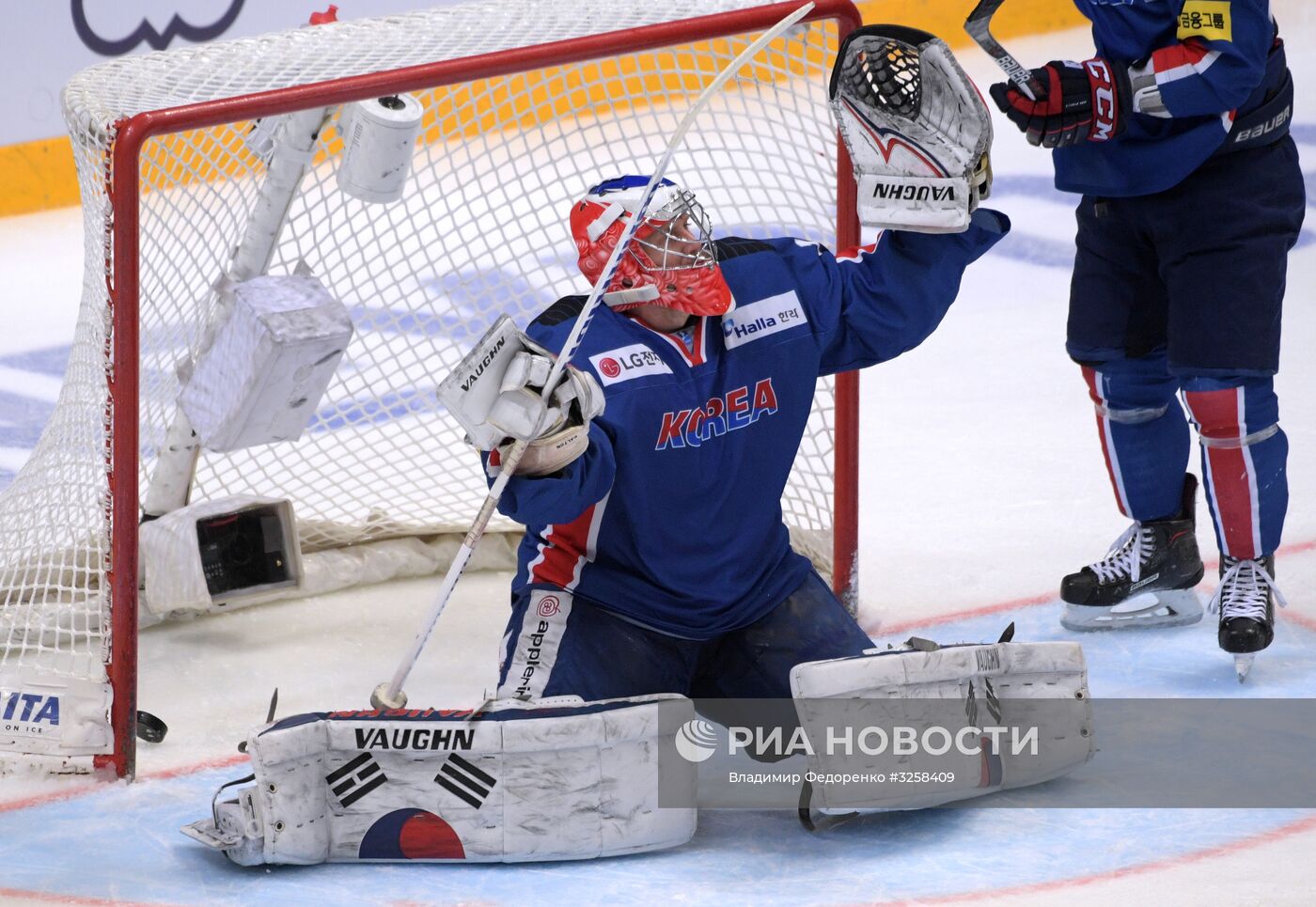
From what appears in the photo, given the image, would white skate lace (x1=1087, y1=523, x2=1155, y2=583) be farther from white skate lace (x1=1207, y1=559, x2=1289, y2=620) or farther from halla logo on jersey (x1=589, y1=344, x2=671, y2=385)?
halla logo on jersey (x1=589, y1=344, x2=671, y2=385)

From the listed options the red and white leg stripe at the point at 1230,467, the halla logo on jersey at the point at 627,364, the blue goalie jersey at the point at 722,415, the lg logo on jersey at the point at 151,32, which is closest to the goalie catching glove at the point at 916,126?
the blue goalie jersey at the point at 722,415

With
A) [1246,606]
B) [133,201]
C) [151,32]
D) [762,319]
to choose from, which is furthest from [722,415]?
[151,32]

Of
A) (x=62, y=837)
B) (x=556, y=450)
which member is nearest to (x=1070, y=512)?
(x=556, y=450)

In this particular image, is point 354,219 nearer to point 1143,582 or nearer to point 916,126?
point 916,126

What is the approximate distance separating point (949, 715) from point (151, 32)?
432cm

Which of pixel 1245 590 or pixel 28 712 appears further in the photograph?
pixel 1245 590

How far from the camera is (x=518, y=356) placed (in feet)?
7.34

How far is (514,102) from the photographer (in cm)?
354

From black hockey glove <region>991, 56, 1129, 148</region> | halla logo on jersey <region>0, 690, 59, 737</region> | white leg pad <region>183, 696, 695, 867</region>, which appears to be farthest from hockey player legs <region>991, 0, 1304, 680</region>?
halla logo on jersey <region>0, 690, 59, 737</region>

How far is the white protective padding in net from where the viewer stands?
2779 millimetres

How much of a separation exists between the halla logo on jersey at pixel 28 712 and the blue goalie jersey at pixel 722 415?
0.70 meters

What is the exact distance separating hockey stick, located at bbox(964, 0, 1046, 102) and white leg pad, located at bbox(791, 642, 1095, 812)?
85cm

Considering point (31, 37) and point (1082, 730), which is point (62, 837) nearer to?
point (1082, 730)

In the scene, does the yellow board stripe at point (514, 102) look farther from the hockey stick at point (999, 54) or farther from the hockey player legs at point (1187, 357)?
the hockey player legs at point (1187, 357)
